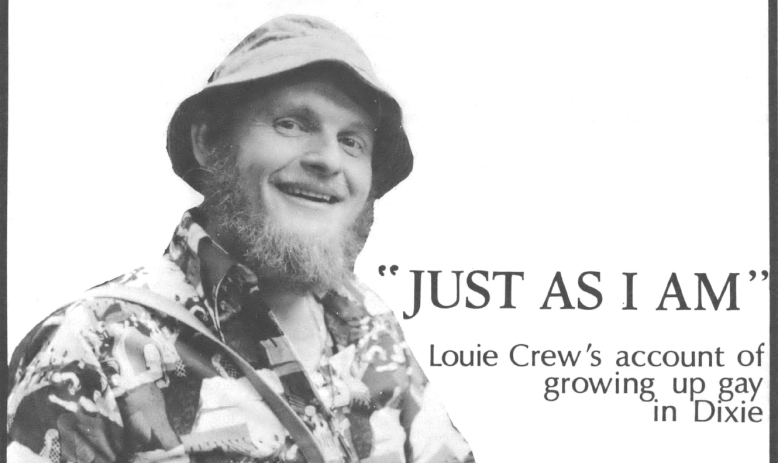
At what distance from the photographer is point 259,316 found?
2.09 m

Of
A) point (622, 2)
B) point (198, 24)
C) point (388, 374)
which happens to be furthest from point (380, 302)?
point (622, 2)

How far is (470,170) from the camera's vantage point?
2.25 metres

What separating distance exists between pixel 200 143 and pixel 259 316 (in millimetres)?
453

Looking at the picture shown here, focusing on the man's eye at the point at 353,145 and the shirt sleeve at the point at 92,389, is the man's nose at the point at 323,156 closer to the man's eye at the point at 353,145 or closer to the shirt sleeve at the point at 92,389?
the man's eye at the point at 353,145

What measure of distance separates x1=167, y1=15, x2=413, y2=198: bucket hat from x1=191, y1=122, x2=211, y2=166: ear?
2 cm

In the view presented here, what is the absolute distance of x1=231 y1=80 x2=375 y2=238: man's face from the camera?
2072 millimetres

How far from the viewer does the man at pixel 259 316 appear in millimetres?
1947

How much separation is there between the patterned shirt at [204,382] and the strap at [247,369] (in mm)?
14

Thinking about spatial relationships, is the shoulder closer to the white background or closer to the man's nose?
the white background

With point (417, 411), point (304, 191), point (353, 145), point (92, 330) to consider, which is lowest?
point (417, 411)

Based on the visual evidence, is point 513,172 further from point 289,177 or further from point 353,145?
point 289,177

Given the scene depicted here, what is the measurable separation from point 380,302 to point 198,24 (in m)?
0.85

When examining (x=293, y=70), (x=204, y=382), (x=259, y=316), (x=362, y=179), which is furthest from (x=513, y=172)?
(x=204, y=382)

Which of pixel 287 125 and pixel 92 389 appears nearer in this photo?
pixel 92 389
